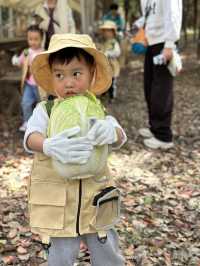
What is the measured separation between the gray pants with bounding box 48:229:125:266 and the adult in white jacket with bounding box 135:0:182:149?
2921 mm

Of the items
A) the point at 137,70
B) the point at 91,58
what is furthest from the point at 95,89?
the point at 137,70

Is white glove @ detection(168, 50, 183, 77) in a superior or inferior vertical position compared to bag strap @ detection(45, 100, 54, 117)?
superior

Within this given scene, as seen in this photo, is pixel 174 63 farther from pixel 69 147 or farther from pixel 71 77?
pixel 69 147

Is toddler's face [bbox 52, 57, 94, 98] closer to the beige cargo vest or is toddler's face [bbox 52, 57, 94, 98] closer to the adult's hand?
the beige cargo vest

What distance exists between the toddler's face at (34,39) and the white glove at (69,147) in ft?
12.5

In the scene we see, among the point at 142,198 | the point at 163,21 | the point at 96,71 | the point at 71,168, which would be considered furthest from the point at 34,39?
the point at 71,168

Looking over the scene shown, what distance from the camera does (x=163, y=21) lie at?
4879mm

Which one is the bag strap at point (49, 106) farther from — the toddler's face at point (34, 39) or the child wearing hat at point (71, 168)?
the toddler's face at point (34, 39)

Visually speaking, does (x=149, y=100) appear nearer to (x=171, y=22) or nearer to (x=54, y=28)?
(x=171, y=22)

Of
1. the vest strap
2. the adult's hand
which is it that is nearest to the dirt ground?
the vest strap

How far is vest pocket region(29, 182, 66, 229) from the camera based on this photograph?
2.09m

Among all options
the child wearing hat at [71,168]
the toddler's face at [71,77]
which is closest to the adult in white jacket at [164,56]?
the child wearing hat at [71,168]

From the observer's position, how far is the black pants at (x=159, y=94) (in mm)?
5012

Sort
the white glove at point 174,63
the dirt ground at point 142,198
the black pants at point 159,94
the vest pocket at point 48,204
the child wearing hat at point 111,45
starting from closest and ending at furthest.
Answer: the vest pocket at point 48,204 < the dirt ground at point 142,198 < the white glove at point 174,63 < the black pants at point 159,94 < the child wearing hat at point 111,45
